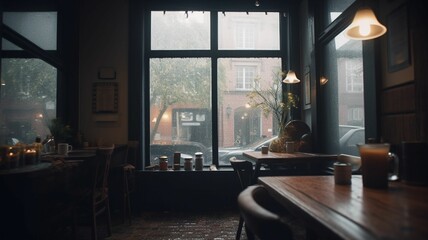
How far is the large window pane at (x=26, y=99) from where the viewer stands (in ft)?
8.87

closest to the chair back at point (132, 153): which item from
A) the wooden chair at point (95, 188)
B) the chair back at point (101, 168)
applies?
the chair back at point (101, 168)

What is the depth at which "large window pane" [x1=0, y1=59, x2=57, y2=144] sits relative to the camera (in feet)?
8.87

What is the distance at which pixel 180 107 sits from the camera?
14.3 ft

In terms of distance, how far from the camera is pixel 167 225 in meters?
3.29

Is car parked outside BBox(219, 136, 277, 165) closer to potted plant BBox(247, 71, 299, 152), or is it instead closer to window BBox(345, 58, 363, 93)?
potted plant BBox(247, 71, 299, 152)

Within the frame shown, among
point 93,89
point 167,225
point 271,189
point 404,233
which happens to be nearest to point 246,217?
point 404,233

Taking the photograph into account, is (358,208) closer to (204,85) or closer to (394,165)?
(394,165)

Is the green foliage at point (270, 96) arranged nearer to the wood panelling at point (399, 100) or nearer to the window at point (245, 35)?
the window at point (245, 35)

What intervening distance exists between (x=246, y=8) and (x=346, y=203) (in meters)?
3.94

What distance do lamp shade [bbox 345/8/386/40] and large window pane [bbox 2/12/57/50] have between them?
3.01 metres

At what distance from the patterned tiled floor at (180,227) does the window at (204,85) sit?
0.90 meters

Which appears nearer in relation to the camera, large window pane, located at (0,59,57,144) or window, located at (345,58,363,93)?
large window pane, located at (0,59,57,144)

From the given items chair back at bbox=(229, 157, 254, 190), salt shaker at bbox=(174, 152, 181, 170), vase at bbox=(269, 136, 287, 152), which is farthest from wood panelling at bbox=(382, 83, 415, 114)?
salt shaker at bbox=(174, 152, 181, 170)

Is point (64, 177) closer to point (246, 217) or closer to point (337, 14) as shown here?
point (246, 217)
